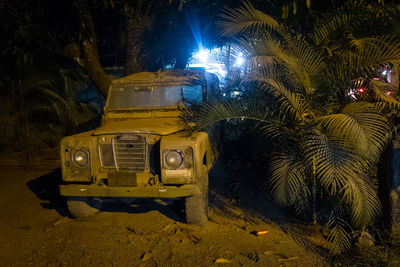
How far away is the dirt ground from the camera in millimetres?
3738

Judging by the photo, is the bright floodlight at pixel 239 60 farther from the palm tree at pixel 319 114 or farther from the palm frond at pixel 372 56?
the palm frond at pixel 372 56

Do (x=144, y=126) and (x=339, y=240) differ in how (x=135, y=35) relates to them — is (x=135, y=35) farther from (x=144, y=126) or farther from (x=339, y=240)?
(x=339, y=240)

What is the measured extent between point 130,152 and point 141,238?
119cm

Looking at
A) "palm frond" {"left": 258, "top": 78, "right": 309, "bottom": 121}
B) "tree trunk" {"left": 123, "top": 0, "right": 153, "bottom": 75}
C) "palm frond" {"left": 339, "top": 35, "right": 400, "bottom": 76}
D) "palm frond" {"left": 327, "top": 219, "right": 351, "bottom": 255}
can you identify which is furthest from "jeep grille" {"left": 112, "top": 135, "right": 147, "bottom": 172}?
"tree trunk" {"left": 123, "top": 0, "right": 153, "bottom": 75}

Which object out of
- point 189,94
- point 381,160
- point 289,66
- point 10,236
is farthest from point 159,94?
point 381,160

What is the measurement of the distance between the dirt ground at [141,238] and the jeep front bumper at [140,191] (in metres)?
0.59

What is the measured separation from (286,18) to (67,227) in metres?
5.01

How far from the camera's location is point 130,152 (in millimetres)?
4520

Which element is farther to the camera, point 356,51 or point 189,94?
point 189,94

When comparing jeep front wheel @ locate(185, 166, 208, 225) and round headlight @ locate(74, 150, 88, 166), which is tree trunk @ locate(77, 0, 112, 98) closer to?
round headlight @ locate(74, 150, 88, 166)

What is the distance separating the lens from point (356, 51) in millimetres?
4402

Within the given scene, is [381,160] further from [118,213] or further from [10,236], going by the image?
[10,236]

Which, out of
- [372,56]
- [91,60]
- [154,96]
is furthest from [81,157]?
[91,60]

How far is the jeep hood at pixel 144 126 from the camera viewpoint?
4504 mm
